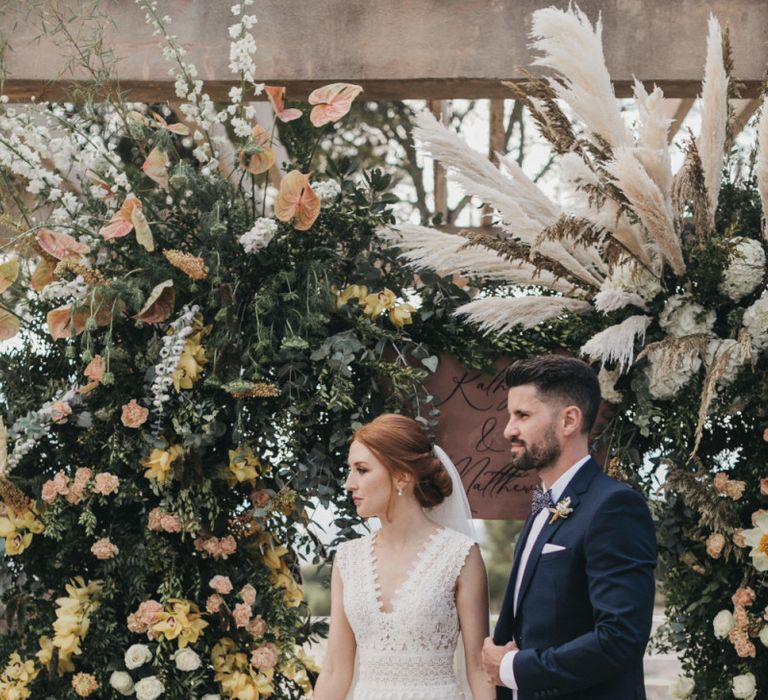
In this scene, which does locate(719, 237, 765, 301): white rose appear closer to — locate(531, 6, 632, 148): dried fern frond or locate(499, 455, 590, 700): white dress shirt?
locate(531, 6, 632, 148): dried fern frond

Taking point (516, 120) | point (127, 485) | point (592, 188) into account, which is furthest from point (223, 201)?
point (516, 120)

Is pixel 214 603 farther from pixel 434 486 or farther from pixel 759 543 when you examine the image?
pixel 759 543

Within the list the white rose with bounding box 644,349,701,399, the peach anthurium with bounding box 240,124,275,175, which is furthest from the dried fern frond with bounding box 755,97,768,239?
the peach anthurium with bounding box 240,124,275,175

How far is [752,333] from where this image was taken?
2684mm

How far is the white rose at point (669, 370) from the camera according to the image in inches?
104

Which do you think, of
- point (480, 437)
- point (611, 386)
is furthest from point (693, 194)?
point (480, 437)

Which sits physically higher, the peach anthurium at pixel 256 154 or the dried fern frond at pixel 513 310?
the peach anthurium at pixel 256 154

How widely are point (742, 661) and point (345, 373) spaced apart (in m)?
1.21

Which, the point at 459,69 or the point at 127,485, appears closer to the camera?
the point at 127,485

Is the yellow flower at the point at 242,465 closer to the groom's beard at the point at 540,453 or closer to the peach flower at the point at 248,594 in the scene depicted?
the peach flower at the point at 248,594

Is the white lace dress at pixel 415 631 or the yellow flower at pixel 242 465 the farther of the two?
the yellow flower at pixel 242 465

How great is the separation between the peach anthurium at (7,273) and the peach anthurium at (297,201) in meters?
0.68

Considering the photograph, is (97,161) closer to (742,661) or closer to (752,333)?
(752,333)

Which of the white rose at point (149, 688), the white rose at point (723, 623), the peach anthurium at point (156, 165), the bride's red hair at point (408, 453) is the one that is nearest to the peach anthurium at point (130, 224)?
the peach anthurium at point (156, 165)
